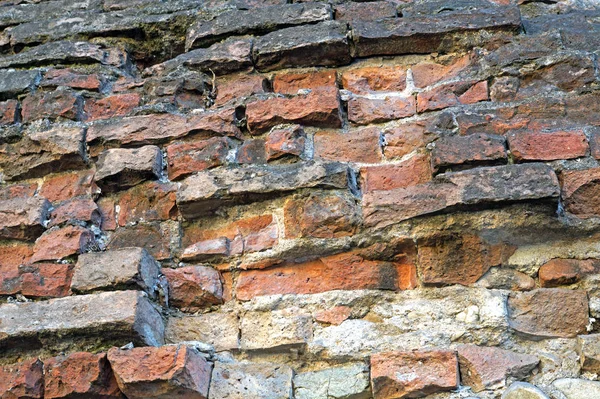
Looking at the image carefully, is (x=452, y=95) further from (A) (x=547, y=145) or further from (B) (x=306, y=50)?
(B) (x=306, y=50)

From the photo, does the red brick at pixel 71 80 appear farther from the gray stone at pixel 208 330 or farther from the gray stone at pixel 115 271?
the gray stone at pixel 208 330

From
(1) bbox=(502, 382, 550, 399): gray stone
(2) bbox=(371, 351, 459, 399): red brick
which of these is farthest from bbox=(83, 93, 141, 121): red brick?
(1) bbox=(502, 382, 550, 399): gray stone

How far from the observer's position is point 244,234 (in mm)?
2203

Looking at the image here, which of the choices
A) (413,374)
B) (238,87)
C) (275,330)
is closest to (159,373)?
(275,330)

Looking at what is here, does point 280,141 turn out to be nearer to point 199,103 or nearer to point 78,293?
point 199,103

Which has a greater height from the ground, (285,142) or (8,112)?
(8,112)

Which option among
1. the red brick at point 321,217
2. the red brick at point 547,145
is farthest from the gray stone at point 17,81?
the red brick at point 547,145

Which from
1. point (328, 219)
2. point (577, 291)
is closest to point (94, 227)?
point (328, 219)

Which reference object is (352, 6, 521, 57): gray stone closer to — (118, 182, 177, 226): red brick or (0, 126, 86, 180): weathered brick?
(118, 182, 177, 226): red brick

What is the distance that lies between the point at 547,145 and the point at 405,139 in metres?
0.35

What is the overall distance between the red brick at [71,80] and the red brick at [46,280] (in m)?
0.69

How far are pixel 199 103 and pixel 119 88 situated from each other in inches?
10.6

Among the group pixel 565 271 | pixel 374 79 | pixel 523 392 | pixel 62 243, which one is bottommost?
pixel 523 392

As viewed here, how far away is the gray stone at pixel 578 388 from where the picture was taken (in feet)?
5.90
